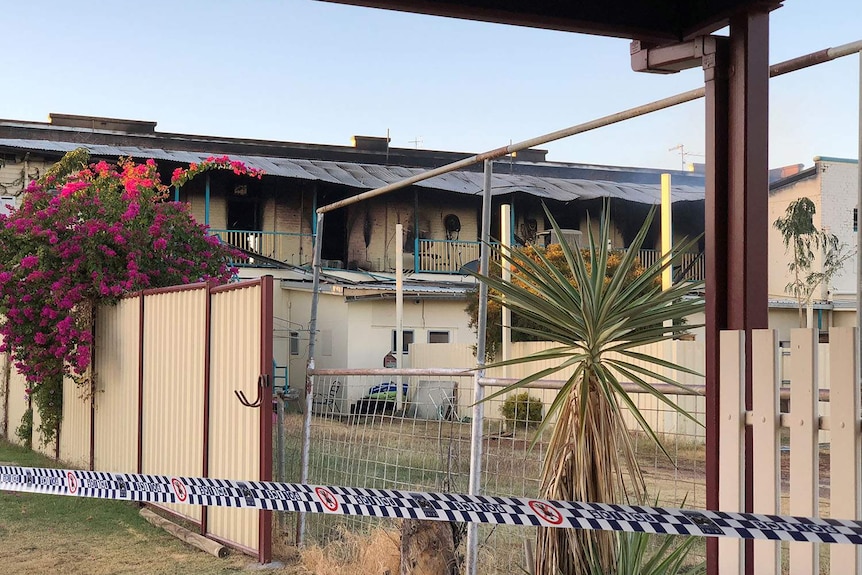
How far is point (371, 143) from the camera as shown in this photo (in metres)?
33.2

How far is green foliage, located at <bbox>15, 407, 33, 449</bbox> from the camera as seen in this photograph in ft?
50.4

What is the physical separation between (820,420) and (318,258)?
4.94 m

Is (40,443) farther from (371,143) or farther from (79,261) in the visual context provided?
(371,143)

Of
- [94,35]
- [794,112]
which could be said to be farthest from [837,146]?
[94,35]

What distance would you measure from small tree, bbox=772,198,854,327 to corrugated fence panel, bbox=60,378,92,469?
21927 mm

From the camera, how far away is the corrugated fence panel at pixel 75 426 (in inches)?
491

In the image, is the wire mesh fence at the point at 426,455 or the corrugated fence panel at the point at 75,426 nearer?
the wire mesh fence at the point at 426,455

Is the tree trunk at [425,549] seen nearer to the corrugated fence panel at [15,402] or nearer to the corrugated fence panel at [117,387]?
the corrugated fence panel at [117,387]

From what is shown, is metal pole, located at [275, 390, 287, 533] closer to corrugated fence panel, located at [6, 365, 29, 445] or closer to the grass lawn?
the grass lawn

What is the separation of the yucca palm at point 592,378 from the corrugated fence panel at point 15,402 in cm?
1291

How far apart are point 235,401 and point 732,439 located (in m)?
4.90

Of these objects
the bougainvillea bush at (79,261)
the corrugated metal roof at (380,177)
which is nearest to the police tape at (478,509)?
the bougainvillea bush at (79,261)

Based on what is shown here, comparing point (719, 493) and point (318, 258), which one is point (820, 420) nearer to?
point (719, 493)

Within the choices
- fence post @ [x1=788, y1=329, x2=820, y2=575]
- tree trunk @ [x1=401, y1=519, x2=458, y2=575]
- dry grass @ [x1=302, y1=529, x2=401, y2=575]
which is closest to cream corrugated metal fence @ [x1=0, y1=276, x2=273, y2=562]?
dry grass @ [x1=302, y1=529, x2=401, y2=575]
